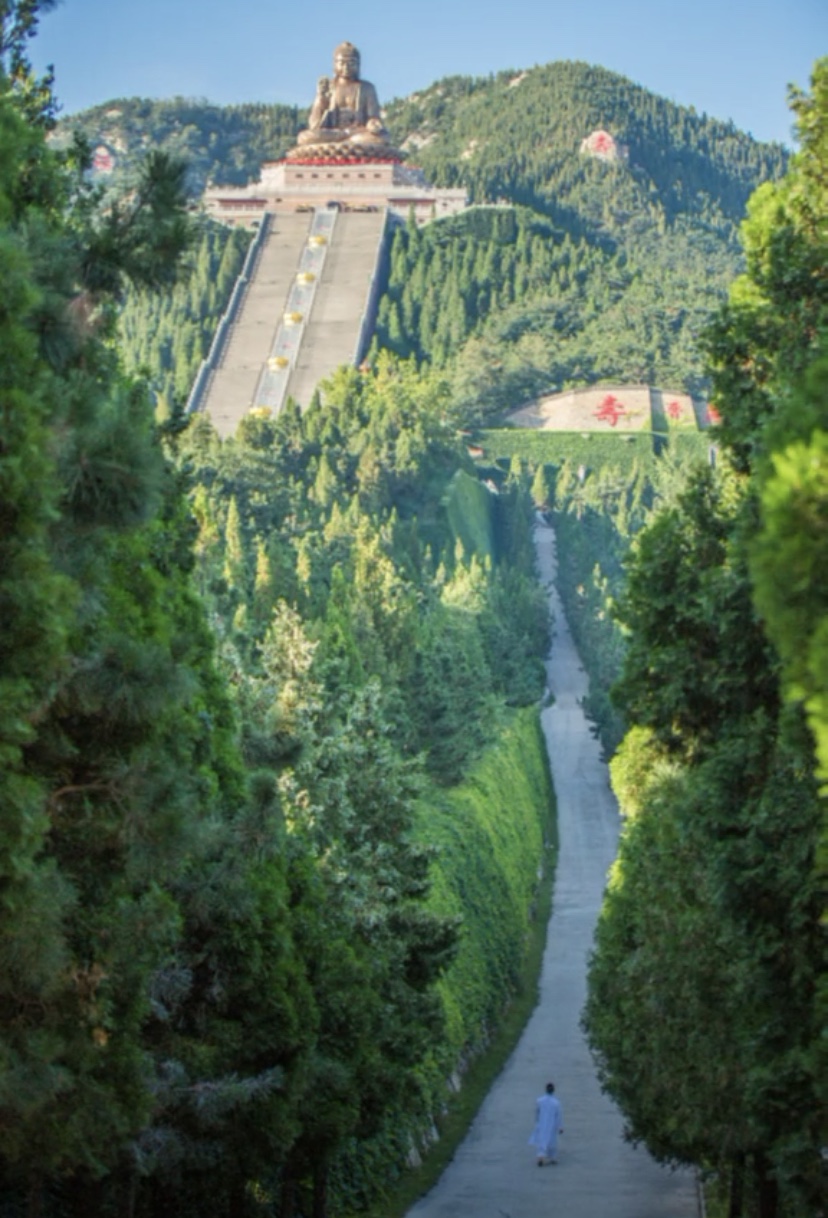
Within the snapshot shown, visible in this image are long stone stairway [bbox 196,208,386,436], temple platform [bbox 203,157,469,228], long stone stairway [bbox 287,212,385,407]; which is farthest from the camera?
temple platform [bbox 203,157,469,228]

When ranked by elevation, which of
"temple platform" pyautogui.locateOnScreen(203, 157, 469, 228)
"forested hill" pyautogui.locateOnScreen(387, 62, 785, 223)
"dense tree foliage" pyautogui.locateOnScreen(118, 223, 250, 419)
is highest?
"forested hill" pyautogui.locateOnScreen(387, 62, 785, 223)

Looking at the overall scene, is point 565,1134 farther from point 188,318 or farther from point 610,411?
point 188,318

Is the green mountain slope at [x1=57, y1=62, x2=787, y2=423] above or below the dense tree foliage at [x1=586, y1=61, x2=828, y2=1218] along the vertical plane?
above

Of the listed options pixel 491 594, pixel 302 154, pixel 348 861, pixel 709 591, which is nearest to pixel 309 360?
pixel 302 154

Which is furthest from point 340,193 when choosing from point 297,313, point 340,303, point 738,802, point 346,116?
point 738,802

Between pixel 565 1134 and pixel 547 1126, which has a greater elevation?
pixel 547 1126

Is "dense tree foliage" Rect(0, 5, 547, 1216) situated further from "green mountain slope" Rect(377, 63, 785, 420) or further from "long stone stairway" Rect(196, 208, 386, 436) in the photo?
"green mountain slope" Rect(377, 63, 785, 420)

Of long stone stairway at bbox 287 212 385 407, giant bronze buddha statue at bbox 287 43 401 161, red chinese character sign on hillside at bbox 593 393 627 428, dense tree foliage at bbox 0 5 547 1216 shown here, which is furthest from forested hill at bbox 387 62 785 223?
dense tree foliage at bbox 0 5 547 1216

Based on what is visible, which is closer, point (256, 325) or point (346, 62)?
point (256, 325)
